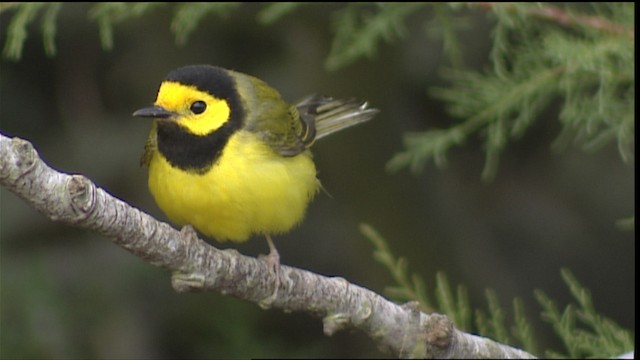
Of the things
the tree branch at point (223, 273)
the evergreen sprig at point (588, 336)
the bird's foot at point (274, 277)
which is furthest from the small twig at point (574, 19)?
the bird's foot at point (274, 277)

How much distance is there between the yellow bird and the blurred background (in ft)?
4.20

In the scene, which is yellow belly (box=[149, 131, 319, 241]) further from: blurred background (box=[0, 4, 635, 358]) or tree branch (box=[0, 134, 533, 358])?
blurred background (box=[0, 4, 635, 358])

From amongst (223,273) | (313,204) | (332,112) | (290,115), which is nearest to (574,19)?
(332,112)

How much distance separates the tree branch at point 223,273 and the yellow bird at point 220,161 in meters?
0.24

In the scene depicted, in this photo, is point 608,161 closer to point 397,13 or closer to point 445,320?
point 397,13

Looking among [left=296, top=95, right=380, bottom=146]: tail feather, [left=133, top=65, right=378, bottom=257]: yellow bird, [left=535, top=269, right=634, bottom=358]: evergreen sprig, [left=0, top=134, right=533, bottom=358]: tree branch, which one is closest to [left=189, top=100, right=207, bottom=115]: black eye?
[left=133, top=65, right=378, bottom=257]: yellow bird

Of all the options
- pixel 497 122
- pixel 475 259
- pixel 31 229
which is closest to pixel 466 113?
pixel 497 122

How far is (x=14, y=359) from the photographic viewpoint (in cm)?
359

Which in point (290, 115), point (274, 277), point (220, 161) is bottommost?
point (274, 277)

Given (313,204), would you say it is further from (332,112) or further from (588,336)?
(588,336)

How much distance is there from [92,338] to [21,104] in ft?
3.52

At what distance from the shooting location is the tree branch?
8.93 feet

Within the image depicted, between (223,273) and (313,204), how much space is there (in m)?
2.56

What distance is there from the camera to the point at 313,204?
5.82 m
